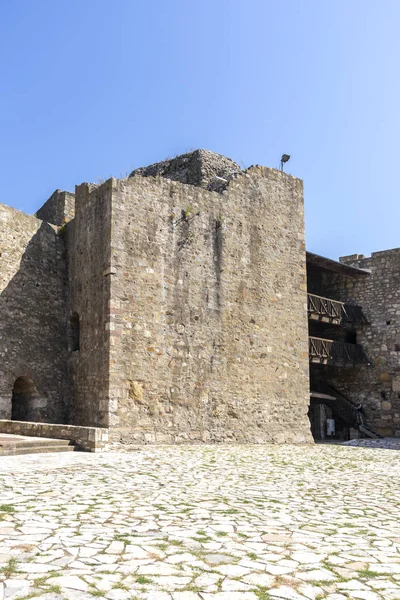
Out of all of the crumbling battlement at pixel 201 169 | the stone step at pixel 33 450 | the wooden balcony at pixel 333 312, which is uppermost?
the crumbling battlement at pixel 201 169

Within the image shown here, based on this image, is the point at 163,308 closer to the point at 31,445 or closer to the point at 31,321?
the point at 31,321

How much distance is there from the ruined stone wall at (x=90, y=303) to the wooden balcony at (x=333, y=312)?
8876 mm

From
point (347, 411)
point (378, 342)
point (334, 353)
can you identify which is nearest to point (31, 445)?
point (334, 353)

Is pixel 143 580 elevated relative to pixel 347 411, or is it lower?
lower

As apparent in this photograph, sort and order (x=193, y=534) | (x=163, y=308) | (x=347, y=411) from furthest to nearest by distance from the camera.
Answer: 1. (x=347, y=411)
2. (x=163, y=308)
3. (x=193, y=534)

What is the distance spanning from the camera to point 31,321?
13398mm

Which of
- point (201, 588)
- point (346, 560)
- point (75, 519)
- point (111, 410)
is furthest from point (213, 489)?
point (111, 410)

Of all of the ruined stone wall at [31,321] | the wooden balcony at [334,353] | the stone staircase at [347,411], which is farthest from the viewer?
the stone staircase at [347,411]

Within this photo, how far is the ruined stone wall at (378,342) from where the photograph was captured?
2044 centimetres

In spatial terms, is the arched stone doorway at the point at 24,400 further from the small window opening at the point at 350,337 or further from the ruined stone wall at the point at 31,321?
the small window opening at the point at 350,337

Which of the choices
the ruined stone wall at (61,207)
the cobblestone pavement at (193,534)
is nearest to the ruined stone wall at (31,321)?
the ruined stone wall at (61,207)

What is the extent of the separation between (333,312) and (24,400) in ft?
37.9

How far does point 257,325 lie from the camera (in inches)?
575

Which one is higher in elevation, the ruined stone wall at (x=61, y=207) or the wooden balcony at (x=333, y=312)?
the ruined stone wall at (x=61, y=207)
